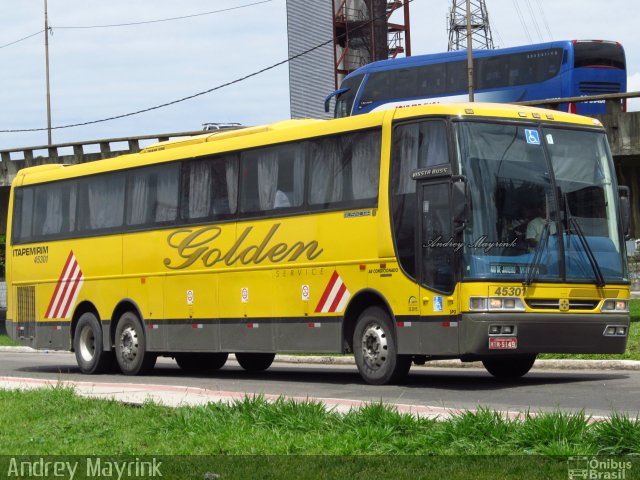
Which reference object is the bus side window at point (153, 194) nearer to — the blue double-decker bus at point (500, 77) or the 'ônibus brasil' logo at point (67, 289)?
the 'ônibus brasil' logo at point (67, 289)

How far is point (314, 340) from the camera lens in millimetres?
17781

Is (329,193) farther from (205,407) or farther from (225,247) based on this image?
(205,407)

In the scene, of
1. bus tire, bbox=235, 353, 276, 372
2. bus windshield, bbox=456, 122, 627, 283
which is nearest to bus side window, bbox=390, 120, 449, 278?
bus windshield, bbox=456, 122, 627, 283

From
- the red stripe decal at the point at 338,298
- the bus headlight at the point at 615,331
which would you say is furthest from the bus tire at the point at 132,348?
the bus headlight at the point at 615,331

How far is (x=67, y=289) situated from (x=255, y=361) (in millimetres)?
3829

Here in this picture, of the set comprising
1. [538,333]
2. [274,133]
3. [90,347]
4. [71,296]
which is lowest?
[90,347]

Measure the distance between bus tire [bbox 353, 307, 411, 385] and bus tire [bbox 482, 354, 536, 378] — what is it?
5.74 feet

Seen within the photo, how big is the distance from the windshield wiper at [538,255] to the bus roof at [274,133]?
1.51 metres

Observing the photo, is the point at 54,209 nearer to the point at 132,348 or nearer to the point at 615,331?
the point at 132,348

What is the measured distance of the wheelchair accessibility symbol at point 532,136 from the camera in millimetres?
16266

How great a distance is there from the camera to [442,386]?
16.5 m

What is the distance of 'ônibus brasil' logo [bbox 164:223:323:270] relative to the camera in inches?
715

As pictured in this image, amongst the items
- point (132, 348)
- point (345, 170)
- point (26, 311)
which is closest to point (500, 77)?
point (26, 311)

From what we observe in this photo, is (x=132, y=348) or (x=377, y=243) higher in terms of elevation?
(x=377, y=243)
